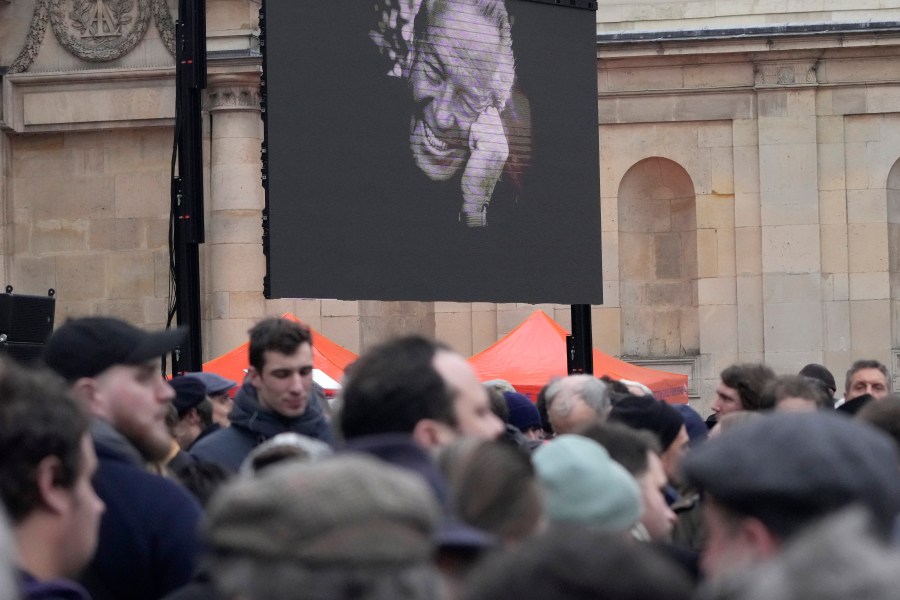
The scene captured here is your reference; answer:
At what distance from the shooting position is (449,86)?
950 centimetres

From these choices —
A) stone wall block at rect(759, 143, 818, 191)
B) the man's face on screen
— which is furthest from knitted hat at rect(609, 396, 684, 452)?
stone wall block at rect(759, 143, 818, 191)

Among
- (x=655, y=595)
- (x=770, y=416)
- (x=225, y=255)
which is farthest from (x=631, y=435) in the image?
(x=225, y=255)

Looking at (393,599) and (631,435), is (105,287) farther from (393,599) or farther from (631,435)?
(393,599)

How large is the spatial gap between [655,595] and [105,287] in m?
15.6

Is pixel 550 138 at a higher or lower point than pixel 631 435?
higher

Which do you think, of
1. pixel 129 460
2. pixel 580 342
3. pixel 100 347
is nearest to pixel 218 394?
pixel 580 342

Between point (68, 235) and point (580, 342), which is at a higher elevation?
point (68, 235)

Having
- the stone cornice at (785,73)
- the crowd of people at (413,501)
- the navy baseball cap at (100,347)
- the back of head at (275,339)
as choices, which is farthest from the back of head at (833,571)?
the stone cornice at (785,73)

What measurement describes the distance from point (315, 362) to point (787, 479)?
34.0 feet

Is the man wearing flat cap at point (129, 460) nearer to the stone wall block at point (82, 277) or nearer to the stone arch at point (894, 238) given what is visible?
the stone wall block at point (82, 277)

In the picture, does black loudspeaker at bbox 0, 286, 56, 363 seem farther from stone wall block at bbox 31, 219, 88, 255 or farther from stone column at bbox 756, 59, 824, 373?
stone column at bbox 756, 59, 824, 373

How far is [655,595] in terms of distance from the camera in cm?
193

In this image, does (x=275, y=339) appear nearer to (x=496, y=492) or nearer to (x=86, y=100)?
(x=496, y=492)

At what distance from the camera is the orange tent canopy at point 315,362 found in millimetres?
12492
